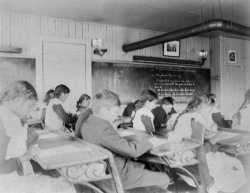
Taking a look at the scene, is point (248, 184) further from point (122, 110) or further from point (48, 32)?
point (48, 32)

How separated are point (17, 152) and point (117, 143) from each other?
596 mm

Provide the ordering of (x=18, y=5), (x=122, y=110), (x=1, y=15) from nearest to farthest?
1. (x=18, y=5)
2. (x=1, y=15)
3. (x=122, y=110)

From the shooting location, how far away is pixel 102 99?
6.46ft

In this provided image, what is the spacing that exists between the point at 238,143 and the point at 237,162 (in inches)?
10.3

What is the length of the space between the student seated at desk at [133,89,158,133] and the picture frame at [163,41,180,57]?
258 centimetres

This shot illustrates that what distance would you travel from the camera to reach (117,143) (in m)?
1.79

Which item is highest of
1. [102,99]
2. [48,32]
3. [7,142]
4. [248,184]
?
[48,32]

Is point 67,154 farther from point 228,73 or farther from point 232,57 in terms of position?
point 232,57

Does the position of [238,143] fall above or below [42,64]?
below

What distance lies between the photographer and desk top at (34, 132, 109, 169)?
1.49 metres

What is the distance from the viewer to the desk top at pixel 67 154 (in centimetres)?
149

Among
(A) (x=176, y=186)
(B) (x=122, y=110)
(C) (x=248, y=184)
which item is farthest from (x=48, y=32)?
(C) (x=248, y=184)

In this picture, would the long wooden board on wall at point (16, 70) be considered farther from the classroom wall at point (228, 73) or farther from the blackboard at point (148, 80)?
the classroom wall at point (228, 73)

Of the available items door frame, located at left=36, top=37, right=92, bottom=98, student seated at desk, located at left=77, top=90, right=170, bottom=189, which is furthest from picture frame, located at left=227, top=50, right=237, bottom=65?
student seated at desk, located at left=77, top=90, right=170, bottom=189
